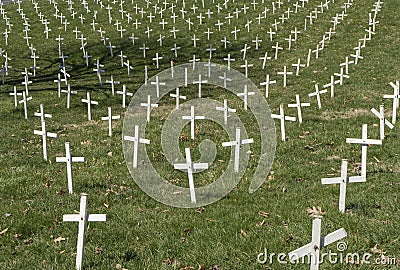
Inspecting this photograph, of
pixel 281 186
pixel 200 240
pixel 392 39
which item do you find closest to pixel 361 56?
pixel 392 39

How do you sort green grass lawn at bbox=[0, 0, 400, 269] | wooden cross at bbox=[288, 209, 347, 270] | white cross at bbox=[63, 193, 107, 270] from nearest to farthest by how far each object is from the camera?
wooden cross at bbox=[288, 209, 347, 270]
white cross at bbox=[63, 193, 107, 270]
green grass lawn at bbox=[0, 0, 400, 269]

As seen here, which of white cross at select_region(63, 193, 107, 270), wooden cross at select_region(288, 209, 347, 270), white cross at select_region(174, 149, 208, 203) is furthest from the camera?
white cross at select_region(174, 149, 208, 203)

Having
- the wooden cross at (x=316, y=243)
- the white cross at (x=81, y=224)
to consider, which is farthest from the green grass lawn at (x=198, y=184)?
the wooden cross at (x=316, y=243)

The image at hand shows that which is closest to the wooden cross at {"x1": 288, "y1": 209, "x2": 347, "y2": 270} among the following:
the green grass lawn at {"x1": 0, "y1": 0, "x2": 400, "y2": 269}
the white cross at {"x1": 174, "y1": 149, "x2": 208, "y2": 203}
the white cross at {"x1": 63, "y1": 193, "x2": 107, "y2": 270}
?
the green grass lawn at {"x1": 0, "y1": 0, "x2": 400, "y2": 269}

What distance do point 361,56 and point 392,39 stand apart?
16.5 feet

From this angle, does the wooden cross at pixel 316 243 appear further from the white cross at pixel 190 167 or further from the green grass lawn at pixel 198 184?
the white cross at pixel 190 167

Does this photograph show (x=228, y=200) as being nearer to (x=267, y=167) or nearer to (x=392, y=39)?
(x=267, y=167)

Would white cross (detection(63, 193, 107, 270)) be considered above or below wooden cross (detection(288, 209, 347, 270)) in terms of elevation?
below

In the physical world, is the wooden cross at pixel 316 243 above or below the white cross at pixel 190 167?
above

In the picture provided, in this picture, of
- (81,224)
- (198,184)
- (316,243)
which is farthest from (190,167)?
(316,243)

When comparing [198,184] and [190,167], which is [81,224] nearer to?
[190,167]

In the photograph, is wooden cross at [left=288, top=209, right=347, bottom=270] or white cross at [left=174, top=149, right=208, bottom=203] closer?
wooden cross at [left=288, top=209, right=347, bottom=270]

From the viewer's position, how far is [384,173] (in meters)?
8.69

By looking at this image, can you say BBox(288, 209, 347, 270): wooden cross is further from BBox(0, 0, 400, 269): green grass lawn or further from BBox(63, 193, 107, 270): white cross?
BBox(63, 193, 107, 270): white cross
